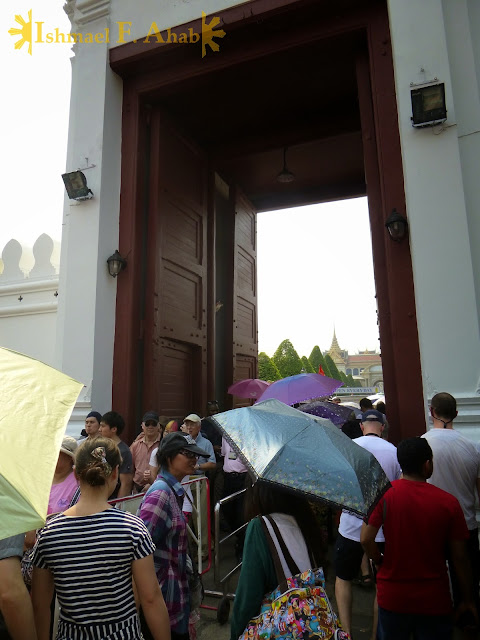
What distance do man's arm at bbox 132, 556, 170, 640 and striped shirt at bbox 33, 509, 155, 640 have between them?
0.12ft

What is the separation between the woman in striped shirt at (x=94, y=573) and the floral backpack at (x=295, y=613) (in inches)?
15.2

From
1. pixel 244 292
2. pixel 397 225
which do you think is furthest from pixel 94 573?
pixel 244 292

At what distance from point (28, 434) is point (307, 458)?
116cm

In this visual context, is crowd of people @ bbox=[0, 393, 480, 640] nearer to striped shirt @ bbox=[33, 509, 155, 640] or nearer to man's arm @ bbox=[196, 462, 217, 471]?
striped shirt @ bbox=[33, 509, 155, 640]

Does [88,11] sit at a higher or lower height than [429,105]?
higher

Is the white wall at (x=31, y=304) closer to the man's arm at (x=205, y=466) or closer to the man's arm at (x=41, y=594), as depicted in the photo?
the man's arm at (x=205, y=466)

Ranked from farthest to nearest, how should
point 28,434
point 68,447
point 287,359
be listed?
point 287,359 < point 68,447 < point 28,434

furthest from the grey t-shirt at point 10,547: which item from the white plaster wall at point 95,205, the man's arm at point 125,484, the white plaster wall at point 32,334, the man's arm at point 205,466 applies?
the white plaster wall at point 32,334

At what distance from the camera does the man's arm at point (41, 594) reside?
176 cm

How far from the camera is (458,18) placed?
16.5 ft

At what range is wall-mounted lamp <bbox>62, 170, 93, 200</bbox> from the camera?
20.8 feet

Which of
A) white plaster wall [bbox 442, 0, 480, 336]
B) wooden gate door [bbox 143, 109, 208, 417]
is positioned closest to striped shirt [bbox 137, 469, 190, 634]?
white plaster wall [bbox 442, 0, 480, 336]

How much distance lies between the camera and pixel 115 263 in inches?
249

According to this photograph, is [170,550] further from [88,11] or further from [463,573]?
[88,11]
